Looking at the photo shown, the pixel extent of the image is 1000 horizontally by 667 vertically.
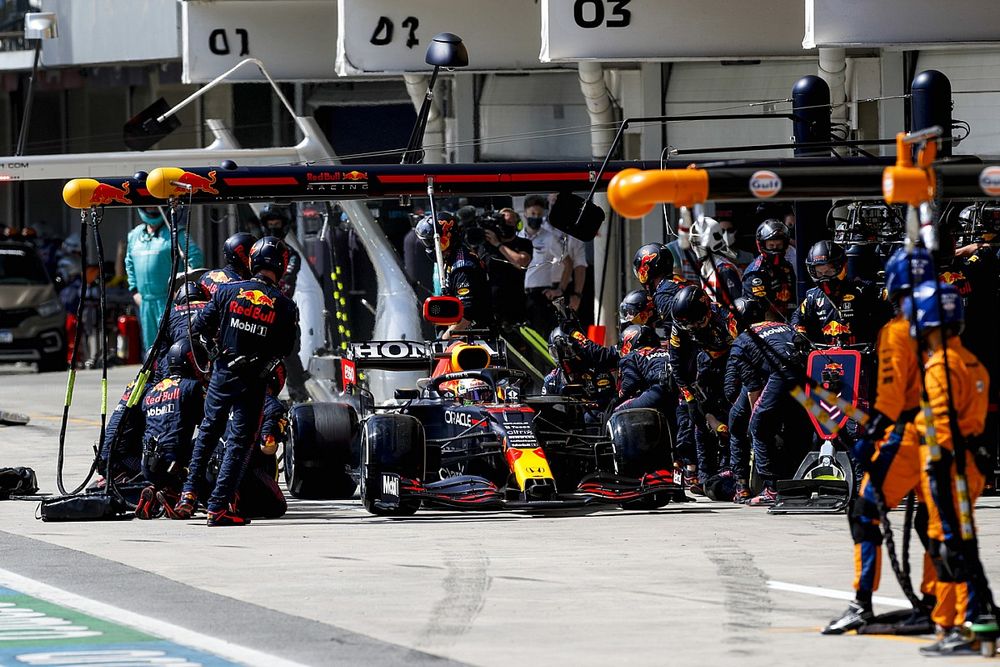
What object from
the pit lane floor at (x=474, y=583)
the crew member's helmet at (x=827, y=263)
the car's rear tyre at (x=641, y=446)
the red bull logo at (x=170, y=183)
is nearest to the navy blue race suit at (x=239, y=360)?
the pit lane floor at (x=474, y=583)

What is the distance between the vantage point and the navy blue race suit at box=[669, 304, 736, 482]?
46.9ft

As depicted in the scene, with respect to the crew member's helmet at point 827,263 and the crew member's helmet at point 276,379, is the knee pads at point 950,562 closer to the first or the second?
the crew member's helmet at point 827,263

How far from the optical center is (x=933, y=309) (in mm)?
8312

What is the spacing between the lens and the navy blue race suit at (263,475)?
43.9 ft

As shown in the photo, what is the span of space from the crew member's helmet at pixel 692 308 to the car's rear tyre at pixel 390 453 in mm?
2049

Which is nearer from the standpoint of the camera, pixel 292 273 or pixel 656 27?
pixel 292 273

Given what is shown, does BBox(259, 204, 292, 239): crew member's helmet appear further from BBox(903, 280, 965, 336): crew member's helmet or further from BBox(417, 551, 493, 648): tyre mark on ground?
BBox(903, 280, 965, 336): crew member's helmet

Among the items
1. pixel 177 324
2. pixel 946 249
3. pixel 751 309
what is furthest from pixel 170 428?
pixel 946 249

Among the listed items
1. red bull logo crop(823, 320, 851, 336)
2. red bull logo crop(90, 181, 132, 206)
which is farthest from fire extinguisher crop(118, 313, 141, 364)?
red bull logo crop(823, 320, 851, 336)

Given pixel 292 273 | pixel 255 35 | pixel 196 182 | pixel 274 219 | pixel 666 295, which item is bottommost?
pixel 666 295

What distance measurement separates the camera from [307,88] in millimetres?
28500

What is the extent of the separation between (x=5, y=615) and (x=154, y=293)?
38.3 feet

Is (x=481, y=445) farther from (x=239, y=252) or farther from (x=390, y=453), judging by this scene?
(x=239, y=252)

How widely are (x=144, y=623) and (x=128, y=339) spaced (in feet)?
65.9
